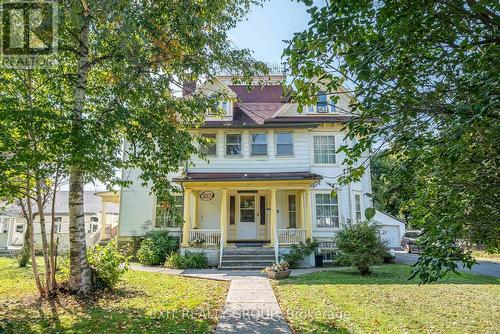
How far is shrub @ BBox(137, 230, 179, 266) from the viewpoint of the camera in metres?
14.6

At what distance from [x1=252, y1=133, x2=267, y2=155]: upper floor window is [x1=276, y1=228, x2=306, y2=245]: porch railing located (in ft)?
14.3

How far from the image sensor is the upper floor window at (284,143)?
16766 millimetres

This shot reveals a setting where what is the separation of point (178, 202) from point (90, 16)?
1158cm

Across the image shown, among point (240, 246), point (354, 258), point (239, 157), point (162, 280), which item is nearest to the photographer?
point (162, 280)

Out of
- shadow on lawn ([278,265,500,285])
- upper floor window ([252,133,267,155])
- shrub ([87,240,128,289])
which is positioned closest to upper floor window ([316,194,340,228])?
shadow on lawn ([278,265,500,285])

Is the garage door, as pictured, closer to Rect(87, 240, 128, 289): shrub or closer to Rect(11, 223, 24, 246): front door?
Rect(87, 240, 128, 289): shrub

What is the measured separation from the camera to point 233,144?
55.5 ft

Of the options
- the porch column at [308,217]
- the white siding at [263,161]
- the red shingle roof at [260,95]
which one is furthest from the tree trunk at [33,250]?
the red shingle roof at [260,95]

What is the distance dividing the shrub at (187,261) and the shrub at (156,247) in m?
0.87

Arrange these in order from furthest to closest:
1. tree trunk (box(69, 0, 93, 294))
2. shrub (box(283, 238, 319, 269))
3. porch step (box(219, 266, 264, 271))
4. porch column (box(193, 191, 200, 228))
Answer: porch column (box(193, 191, 200, 228))
shrub (box(283, 238, 319, 269))
porch step (box(219, 266, 264, 271))
tree trunk (box(69, 0, 93, 294))

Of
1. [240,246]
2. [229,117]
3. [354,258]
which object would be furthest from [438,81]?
[229,117]

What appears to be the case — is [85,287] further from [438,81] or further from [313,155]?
[313,155]

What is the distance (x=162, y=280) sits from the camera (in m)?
10.4

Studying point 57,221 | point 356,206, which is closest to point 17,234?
point 57,221
